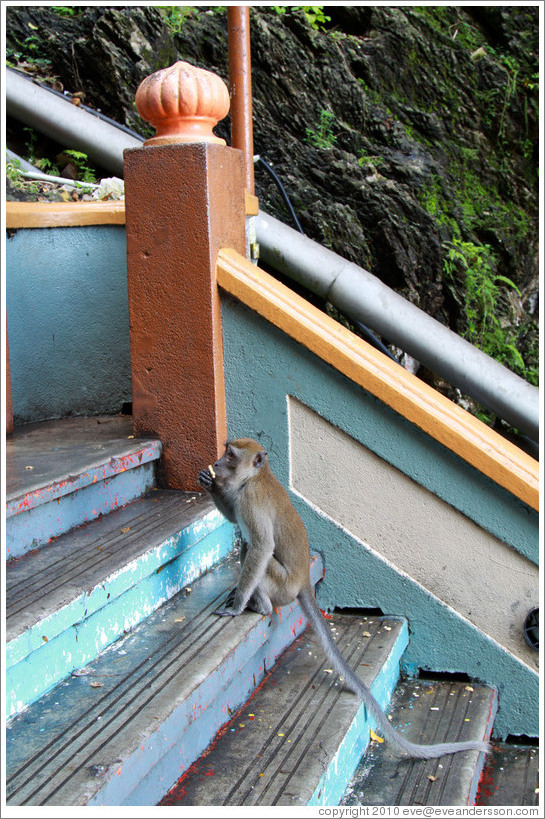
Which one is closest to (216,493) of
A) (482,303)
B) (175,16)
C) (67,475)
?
(67,475)

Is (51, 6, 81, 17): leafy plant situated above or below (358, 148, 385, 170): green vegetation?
above

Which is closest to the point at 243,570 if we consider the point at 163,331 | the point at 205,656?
the point at 205,656

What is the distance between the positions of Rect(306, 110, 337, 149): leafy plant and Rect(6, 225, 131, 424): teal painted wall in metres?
3.79

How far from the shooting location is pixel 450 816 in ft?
7.74

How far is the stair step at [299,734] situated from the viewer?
2.19 meters

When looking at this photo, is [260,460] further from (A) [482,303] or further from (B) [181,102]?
(A) [482,303]

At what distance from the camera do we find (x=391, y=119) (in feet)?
25.4

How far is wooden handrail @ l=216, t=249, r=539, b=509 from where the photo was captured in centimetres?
312

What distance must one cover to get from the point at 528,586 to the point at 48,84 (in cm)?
572

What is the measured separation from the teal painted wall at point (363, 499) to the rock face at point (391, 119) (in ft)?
11.0

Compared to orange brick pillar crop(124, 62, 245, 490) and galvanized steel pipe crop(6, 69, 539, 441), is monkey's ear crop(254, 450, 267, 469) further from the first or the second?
galvanized steel pipe crop(6, 69, 539, 441)

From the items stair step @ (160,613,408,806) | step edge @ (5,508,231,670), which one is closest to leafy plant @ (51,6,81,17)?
step edge @ (5,508,231,670)

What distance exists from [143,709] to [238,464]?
978 millimetres

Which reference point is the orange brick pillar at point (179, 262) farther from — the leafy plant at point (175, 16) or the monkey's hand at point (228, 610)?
the leafy plant at point (175, 16)
